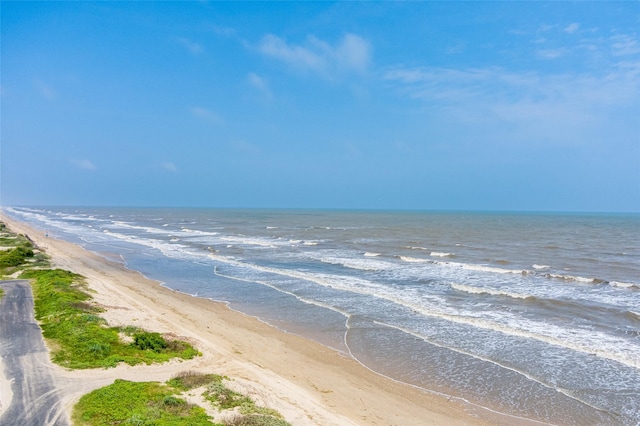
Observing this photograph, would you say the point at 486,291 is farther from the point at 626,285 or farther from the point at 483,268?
the point at 626,285

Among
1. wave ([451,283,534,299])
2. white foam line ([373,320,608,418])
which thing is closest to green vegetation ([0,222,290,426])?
white foam line ([373,320,608,418])

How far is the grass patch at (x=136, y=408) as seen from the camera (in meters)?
9.18

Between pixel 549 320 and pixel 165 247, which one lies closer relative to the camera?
pixel 549 320

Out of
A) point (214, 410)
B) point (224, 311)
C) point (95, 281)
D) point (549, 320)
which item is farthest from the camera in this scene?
point (95, 281)

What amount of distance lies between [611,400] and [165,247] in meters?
48.2

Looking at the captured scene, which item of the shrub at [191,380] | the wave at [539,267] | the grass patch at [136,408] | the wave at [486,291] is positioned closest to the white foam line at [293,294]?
the wave at [486,291]

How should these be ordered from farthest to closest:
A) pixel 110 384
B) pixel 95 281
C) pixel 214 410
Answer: pixel 95 281
pixel 110 384
pixel 214 410

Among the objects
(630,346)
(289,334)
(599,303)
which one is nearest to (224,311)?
(289,334)

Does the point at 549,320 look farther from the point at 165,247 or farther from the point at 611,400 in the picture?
the point at 165,247

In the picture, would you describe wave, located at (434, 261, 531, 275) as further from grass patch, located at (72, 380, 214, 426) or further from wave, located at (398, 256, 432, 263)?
grass patch, located at (72, 380, 214, 426)

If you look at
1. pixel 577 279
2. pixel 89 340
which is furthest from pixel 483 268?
pixel 89 340

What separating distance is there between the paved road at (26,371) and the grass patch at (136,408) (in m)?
0.57

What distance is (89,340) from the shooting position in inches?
570

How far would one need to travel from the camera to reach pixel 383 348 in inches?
645
